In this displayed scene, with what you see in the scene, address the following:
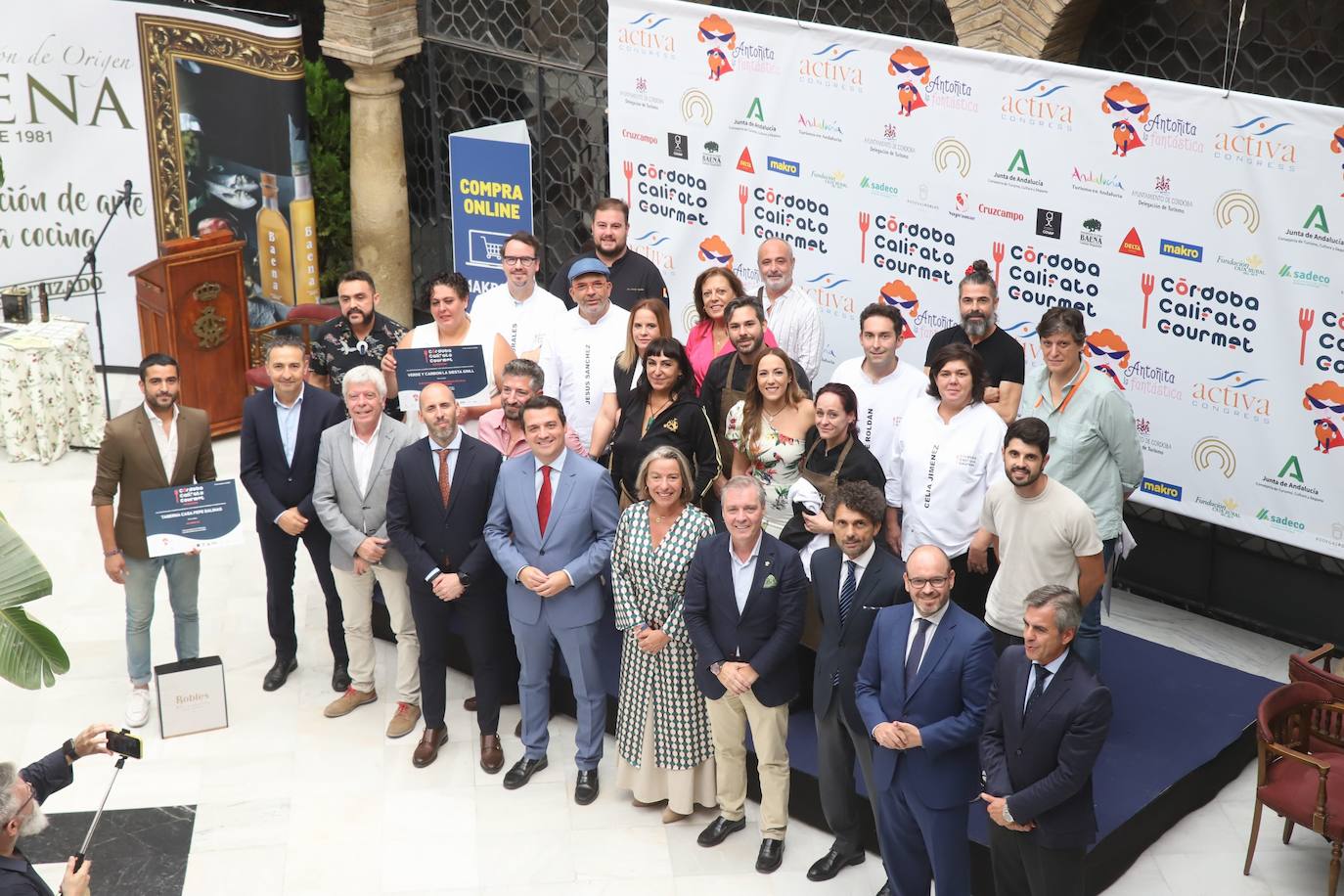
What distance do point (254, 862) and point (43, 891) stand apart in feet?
6.38

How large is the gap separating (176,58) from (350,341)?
190 inches

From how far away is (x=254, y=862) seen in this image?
7.21 meters

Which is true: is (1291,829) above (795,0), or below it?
below

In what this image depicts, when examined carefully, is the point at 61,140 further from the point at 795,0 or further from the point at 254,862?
the point at 254,862

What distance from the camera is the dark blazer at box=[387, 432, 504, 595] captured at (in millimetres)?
7535

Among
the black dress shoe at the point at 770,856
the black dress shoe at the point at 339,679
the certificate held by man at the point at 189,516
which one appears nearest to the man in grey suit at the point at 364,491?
the certificate held by man at the point at 189,516

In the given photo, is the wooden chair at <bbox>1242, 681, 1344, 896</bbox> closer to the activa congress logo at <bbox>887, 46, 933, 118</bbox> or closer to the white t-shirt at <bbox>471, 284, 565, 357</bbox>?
the activa congress logo at <bbox>887, 46, 933, 118</bbox>

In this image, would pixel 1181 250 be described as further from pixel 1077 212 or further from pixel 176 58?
pixel 176 58

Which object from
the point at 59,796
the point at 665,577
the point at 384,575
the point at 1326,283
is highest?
the point at 1326,283

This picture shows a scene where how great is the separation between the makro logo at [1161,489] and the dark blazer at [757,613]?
2.78 metres

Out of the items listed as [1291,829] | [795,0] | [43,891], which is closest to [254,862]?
[43,891]

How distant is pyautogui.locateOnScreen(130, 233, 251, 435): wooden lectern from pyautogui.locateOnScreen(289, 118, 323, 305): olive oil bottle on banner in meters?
0.94

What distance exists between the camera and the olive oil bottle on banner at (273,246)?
41.9 feet

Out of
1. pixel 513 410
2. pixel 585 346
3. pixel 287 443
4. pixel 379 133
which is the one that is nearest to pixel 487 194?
pixel 379 133
